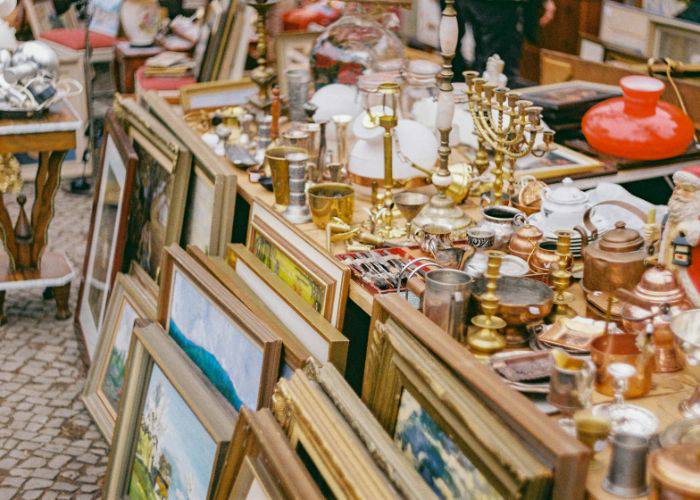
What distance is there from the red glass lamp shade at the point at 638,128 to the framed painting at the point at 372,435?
1533 millimetres

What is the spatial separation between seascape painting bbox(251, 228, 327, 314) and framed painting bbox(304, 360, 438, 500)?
1.35 ft

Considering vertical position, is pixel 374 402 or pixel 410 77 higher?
pixel 410 77

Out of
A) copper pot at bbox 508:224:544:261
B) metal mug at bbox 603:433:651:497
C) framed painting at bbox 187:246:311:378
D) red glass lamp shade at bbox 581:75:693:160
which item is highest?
red glass lamp shade at bbox 581:75:693:160

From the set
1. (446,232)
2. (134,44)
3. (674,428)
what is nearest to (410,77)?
(446,232)

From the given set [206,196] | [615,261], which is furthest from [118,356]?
[615,261]

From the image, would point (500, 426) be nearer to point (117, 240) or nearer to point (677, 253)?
point (677, 253)

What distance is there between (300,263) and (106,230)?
1608 millimetres

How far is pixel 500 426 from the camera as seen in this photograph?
161cm

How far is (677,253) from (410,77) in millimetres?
1856

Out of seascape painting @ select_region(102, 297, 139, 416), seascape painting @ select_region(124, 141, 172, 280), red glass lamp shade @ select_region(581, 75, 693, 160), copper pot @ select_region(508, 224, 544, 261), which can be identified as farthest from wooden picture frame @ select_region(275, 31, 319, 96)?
copper pot @ select_region(508, 224, 544, 261)

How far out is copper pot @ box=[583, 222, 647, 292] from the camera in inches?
83.6

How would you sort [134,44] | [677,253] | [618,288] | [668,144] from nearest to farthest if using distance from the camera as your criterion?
1. [677,253]
2. [618,288]
3. [668,144]
4. [134,44]

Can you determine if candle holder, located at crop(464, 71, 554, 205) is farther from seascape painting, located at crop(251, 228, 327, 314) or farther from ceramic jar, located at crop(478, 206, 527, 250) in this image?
seascape painting, located at crop(251, 228, 327, 314)

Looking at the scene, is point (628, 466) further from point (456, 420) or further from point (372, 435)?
point (372, 435)
